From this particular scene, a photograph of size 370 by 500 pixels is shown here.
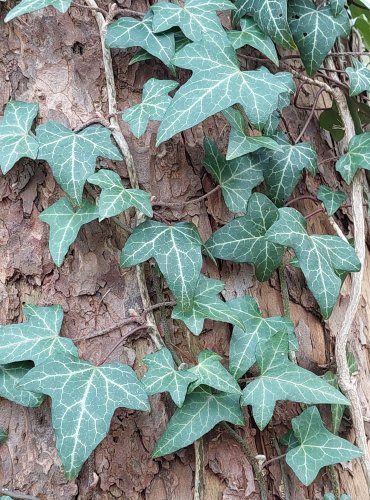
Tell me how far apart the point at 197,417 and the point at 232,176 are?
0.43 meters

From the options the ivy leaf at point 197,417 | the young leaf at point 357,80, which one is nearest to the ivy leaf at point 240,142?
the young leaf at point 357,80

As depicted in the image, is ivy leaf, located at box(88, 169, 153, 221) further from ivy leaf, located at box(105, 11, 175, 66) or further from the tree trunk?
ivy leaf, located at box(105, 11, 175, 66)

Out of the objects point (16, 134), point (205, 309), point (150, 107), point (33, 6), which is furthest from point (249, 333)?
point (33, 6)

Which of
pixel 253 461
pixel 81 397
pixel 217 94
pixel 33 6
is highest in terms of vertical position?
pixel 33 6

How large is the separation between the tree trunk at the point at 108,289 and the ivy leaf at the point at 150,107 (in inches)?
3.0

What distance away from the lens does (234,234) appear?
1.04 m

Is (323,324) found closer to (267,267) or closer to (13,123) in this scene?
(267,267)

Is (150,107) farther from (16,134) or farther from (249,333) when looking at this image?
(249,333)

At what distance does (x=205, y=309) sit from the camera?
0.96 m

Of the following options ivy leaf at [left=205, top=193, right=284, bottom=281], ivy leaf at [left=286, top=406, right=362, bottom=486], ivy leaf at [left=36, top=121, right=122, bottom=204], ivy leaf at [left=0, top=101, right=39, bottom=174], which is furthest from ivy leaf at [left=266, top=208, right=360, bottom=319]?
ivy leaf at [left=0, top=101, right=39, bottom=174]

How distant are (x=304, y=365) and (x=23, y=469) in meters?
0.52

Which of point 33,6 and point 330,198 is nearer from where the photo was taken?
point 33,6

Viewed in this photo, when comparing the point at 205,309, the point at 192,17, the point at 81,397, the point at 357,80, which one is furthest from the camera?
the point at 357,80

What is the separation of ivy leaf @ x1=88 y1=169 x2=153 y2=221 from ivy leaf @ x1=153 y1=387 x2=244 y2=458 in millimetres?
303
